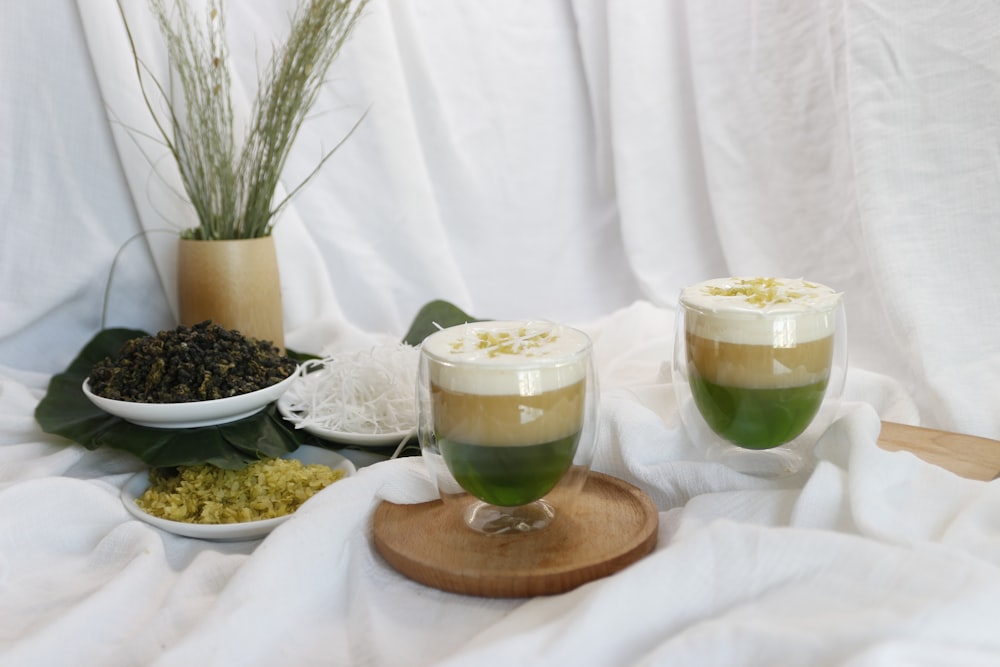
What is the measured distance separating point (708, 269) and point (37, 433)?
59.4 inches

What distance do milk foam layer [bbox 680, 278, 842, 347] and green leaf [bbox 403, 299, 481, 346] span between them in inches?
26.7

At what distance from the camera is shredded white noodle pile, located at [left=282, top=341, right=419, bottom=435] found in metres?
1.46

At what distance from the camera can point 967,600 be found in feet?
2.76

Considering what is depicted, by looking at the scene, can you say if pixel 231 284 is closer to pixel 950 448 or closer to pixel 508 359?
pixel 508 359

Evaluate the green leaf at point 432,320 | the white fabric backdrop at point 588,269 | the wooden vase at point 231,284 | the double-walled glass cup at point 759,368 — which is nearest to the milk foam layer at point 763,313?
the double-walled glass cup at point 759,368

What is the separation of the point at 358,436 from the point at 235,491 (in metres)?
0.20

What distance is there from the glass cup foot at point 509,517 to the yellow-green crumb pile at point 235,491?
0.28 meters

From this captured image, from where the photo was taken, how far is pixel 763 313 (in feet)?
3.69

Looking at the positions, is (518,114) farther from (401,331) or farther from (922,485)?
(922,485)

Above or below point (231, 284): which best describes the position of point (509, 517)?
below

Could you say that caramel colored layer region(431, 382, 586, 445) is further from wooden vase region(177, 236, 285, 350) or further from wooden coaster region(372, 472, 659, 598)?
wooden vase region(177, 236, 285, 350)

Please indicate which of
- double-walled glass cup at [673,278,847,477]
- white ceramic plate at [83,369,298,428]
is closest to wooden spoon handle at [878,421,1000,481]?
double-walled glass cup at [673,278,847,477]

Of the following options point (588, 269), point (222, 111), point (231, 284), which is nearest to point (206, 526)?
point (231, 284)

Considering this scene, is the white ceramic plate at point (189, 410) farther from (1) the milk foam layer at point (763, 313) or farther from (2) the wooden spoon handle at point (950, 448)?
(2) the wooden spoon handle at point (950, 448)
